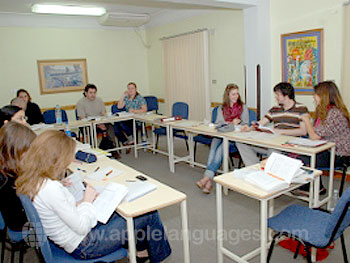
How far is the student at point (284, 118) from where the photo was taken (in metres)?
3.47

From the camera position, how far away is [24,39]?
6133 mm

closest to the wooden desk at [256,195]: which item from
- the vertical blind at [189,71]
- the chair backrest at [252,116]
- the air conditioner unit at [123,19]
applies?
the chair backrest at [252,116]

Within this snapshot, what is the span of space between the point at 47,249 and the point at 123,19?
18.5 feet

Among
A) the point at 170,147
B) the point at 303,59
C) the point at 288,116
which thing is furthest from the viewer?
the point at 170,147

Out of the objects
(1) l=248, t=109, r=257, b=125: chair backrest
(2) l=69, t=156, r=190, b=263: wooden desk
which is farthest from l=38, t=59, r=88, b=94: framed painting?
(2) l=69, t=156, r=190, b=263: wooden desk

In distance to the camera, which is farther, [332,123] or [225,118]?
[225,118]

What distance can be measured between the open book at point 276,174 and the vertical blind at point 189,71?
151 inches

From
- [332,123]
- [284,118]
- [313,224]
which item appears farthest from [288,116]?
[313,224]

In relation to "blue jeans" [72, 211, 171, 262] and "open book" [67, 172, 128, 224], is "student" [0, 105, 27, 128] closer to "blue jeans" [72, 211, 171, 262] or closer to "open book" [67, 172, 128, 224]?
"open book" [67, 172, 128, 224]

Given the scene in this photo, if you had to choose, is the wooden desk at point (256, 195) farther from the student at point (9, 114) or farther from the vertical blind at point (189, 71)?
the vertical blind at point (189, 71)

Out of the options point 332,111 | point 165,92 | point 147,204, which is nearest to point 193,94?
point 165,92

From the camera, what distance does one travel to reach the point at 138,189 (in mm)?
2053

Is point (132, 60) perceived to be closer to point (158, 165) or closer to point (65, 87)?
point (65, 87)

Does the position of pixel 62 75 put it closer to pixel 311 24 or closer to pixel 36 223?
pixel 311 24
